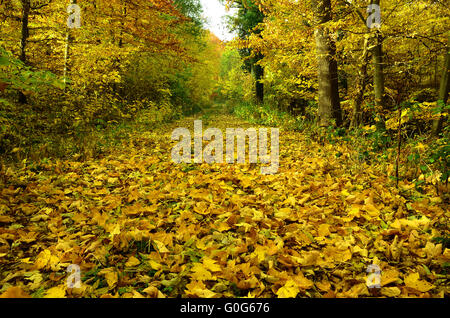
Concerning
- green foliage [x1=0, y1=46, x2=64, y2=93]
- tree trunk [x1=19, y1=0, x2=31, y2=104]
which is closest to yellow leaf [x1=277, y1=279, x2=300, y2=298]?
green foliage [x1=0, y1=46, x2=64, y2=93]

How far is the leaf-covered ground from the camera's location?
5.69ft

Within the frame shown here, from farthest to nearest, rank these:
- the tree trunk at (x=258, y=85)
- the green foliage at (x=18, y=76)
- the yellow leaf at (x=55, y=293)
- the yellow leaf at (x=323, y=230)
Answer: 1. the tree trunk at (x=258, y=85)
2. the green foliage at (x=18, y=76)
3. the yellow leaf at (x=323, y=230)
4. the yellow leaf at (x=55, y=293)

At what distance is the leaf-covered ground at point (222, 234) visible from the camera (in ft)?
5.69

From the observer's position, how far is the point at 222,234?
2.33m

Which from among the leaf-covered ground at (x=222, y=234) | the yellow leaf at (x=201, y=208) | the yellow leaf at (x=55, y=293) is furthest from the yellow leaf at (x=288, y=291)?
the yellow leaf at (x=55, y=293)

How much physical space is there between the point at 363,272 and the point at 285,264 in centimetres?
57

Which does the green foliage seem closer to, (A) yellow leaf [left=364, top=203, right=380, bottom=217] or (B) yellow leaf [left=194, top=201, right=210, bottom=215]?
(B) yellow leaf [left=194, top=201, right=210, bottom=215]

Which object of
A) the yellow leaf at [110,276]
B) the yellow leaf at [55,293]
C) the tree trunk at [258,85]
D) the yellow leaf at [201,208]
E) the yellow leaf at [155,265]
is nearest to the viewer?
the yellow leaf at [55,293]

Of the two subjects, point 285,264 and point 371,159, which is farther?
point 371,159

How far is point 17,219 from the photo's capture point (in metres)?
2.55

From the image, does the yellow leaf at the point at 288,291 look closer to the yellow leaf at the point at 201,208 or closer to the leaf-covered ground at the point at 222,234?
the leaf-covered ground at the point at 222,234

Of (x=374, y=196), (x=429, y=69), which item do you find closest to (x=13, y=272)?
(x=374, y=196)

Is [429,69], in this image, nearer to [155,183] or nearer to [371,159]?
[371,159]

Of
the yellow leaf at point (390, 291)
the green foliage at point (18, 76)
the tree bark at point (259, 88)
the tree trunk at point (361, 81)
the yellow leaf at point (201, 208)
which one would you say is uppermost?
the tree bark at point (259, 88)
